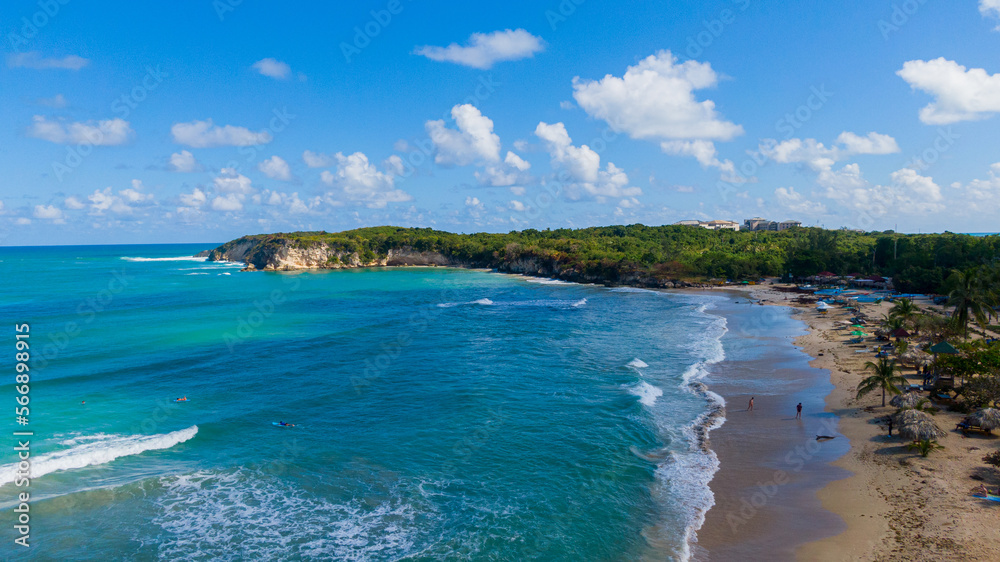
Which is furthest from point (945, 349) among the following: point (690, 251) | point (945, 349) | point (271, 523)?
point (690, 251)

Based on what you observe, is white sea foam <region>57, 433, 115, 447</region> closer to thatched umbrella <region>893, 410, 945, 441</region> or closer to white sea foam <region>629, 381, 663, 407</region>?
white sea foam <region>629, 381, 663, 407</region>

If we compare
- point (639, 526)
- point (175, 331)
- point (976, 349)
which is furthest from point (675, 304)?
point (175, 331)

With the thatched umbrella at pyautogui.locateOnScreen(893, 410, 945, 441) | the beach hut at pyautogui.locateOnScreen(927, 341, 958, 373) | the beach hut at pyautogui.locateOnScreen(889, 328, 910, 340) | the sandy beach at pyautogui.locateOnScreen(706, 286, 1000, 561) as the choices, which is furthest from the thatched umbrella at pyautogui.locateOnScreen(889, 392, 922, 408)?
the beach hut at pyautogui.locateOnScreen(889, 328, 910, 340)

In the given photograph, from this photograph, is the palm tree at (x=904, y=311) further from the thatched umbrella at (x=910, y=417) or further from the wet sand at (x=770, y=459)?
the thatched umbrella at (x=910, y=417)

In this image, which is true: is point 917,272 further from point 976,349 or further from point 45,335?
point 45,335

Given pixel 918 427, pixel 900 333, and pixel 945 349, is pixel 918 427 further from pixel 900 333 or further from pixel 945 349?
pixel 900 333

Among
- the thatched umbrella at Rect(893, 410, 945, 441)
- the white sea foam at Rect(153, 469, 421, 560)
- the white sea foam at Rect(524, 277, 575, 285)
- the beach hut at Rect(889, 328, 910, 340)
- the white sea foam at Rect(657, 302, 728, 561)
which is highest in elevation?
the white sea foam at Rect(524, 277, 575, 285)
